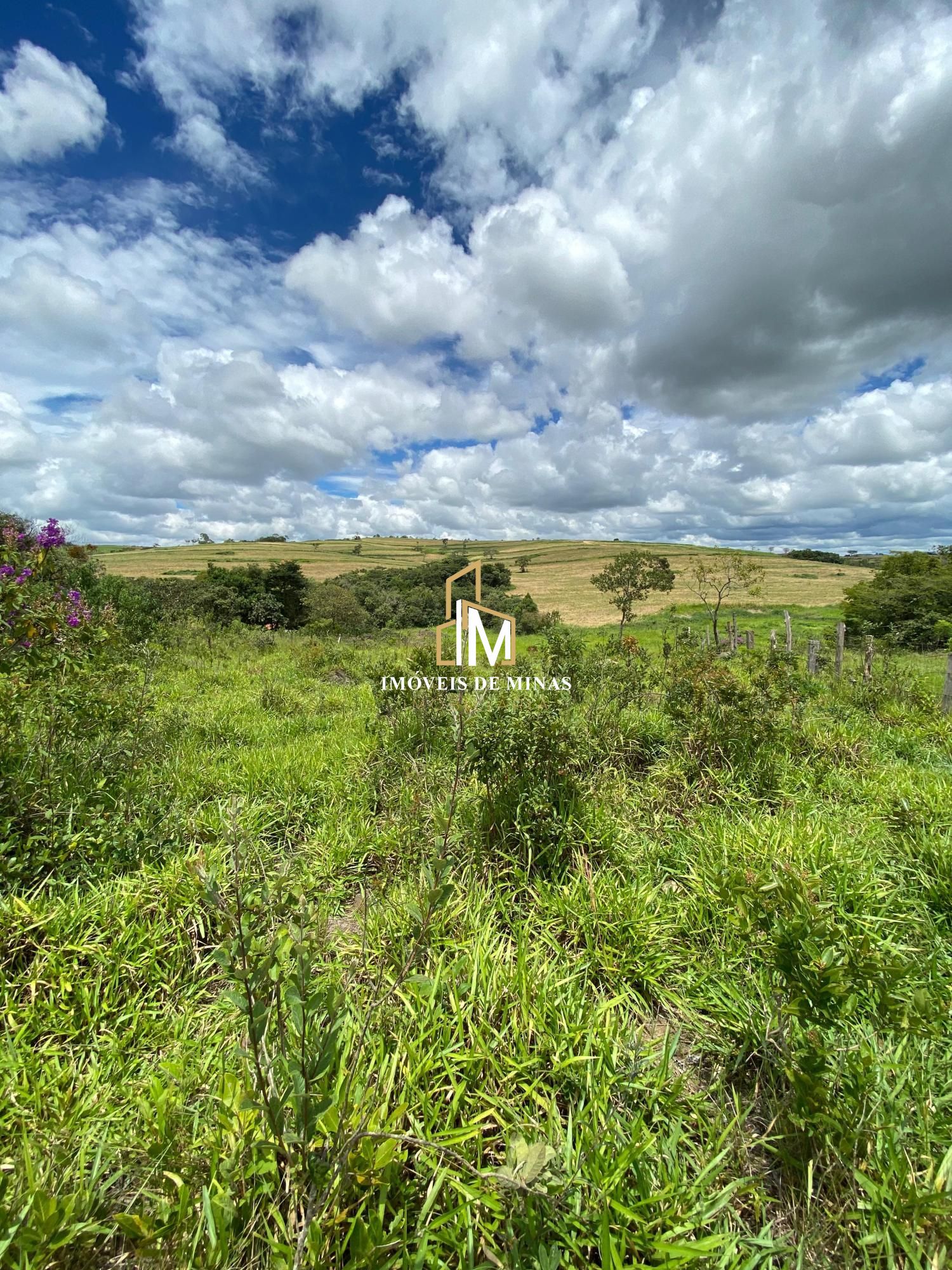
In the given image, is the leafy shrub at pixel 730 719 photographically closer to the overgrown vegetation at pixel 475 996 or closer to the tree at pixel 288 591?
the overgrown vegetation at pixel 475 996

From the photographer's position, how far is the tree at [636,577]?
21.3 metres

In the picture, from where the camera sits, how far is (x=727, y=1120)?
201 centimetres

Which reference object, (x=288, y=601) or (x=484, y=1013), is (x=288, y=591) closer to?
(x=288, y=601)

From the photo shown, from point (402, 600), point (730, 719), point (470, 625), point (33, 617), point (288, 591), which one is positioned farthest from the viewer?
point (402, 600)

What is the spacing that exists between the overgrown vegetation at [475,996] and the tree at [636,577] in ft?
55.2

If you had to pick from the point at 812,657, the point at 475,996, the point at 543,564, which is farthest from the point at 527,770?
the point at 543,564

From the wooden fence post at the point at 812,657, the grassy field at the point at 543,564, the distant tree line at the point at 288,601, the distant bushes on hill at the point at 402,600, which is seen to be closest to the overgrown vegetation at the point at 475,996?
the wooden fence post at the point at 812,657

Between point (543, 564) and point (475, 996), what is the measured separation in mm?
69406

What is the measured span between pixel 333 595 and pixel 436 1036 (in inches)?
942

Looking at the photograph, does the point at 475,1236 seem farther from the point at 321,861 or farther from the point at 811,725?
the point at 811,725

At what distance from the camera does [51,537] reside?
13.1ft

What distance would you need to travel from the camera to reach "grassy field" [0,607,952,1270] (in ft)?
5.01

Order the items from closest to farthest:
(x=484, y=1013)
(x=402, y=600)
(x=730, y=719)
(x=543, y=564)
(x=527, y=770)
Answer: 1. (x=484, y=1013)
2. (x=527, y=770)
3. (x=730, y=719)
4. (x=402, y=600)
5. (x=543, y=564)

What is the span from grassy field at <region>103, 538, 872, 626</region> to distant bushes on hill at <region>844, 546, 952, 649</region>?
7.87 meters
